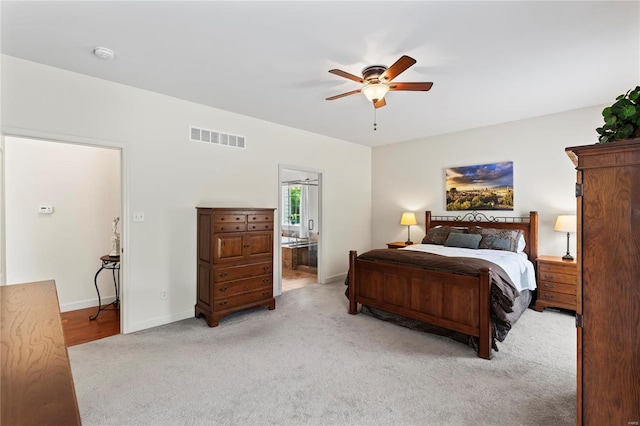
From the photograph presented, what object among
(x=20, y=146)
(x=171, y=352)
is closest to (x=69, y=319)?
(x=171, y=352)

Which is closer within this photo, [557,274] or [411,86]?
[411,86]

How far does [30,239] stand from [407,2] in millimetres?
4826

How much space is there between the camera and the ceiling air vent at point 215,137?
3838mm

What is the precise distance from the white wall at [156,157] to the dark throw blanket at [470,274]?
2.11 m

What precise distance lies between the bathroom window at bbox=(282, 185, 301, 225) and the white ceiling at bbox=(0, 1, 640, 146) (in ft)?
A: 16.5

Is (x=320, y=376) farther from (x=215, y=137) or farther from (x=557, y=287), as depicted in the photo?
(x=557, y=287)

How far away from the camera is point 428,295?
3213mm

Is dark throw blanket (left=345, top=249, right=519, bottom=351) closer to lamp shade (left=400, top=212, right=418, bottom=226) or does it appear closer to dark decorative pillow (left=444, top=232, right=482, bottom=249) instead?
dark decorative pillow (left=444, top=232, right=482, bottom=249)

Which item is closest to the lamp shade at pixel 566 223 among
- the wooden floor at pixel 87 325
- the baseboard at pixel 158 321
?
the baseboard at pixel 158 321

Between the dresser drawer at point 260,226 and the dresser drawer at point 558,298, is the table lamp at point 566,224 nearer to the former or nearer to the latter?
the dresser drawer at point 558,298

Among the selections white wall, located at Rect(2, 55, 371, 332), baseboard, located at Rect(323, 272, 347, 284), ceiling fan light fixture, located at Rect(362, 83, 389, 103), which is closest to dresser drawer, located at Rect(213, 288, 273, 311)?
white wall, located at Rect(2, 55, 371, 332)

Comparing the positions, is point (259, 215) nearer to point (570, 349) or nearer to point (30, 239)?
point (30, 239)

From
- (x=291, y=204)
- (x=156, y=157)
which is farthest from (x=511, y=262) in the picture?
(x=291, y=204)

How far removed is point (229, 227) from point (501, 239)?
150 inches
